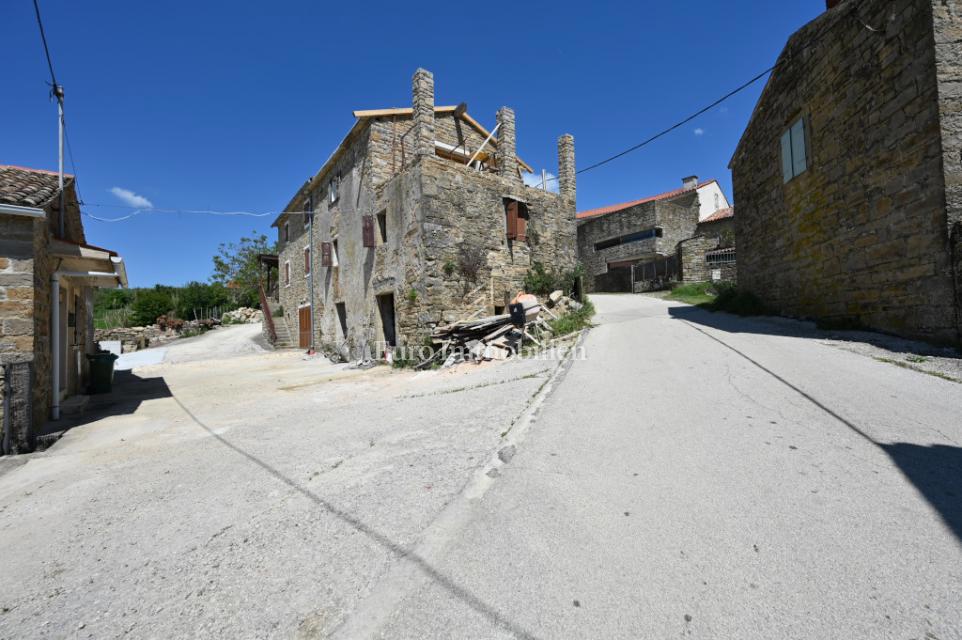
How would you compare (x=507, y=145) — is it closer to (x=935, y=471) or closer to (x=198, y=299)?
(x=935, y=471)

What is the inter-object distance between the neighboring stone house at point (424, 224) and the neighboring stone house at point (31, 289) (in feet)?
20.6

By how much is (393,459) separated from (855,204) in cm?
894

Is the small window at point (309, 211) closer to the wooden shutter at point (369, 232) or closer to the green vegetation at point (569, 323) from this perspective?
the wooden shutter at point (369, 232)

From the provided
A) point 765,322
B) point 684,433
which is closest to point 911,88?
point 765,322

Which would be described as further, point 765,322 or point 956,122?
point 765,322

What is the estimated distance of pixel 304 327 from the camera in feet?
62.5

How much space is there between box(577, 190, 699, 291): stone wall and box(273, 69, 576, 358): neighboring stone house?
13.5 m

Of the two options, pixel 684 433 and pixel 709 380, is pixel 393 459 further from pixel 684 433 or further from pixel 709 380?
pixel 709 380

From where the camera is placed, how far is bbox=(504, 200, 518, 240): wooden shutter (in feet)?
41.1

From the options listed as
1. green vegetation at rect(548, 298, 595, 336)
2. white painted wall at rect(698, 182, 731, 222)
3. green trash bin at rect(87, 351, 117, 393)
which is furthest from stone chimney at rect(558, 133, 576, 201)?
white painted wall at rect(698, 182, 731, 222)

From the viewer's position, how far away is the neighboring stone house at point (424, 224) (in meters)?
11.0

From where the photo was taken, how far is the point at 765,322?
9.09 meters

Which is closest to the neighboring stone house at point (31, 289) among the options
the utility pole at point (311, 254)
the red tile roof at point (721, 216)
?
the utility pole at point (311, 254)

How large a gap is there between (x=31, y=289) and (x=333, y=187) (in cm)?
1143
